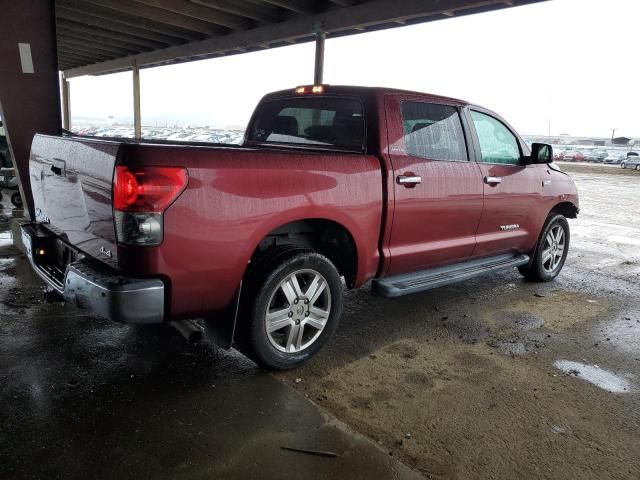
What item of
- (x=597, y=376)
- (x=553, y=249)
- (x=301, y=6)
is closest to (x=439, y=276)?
(x=597, y=376)

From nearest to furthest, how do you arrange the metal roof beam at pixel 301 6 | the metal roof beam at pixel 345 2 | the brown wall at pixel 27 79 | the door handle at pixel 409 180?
1. the door handle at pixel 409 180
2. the brown wall at pixel 27 79
3. the metal roof beam at pixel 345 2
4. the metal roof beam at pixel 301 6

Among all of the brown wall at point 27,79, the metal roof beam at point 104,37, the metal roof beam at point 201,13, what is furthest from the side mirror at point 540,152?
the metal roof beam at point 104,37

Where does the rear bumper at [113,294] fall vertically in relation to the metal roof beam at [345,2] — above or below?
below

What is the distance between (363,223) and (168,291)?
1.42m

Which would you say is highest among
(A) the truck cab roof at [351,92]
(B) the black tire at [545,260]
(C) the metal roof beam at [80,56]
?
(C) the metal roof beam at [80,56]

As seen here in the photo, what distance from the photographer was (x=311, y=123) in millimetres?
4117

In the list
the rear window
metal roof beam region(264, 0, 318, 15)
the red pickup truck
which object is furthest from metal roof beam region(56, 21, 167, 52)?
the red pickup truck

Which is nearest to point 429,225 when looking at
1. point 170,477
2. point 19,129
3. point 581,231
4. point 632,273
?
point 170,477

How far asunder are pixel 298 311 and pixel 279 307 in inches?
5.0

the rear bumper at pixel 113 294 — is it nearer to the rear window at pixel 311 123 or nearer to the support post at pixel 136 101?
the rear window at pixel 311 123

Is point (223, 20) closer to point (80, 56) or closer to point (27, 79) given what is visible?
point (27, 79)

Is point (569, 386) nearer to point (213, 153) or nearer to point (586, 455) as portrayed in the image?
point (586, 455)

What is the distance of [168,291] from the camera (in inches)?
105

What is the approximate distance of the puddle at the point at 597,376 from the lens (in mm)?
3320
